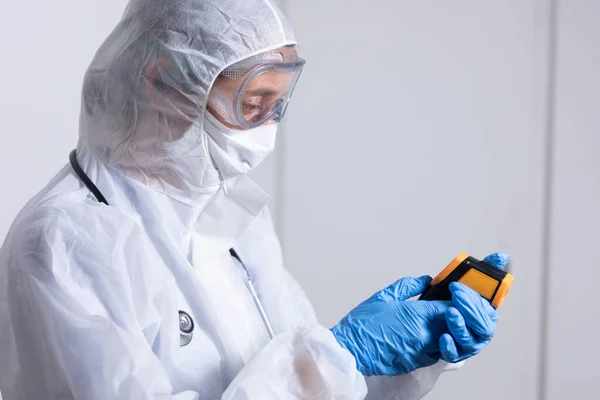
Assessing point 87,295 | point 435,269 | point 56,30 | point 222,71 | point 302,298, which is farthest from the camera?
point 435,269

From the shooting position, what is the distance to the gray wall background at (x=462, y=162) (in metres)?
2.12

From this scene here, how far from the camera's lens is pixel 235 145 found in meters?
1.10

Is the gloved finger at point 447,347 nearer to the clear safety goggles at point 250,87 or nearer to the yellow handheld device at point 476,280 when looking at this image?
the yellow handheld device at point 476,280

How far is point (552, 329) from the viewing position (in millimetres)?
2184

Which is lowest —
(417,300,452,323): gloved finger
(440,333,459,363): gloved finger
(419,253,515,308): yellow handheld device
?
(440,333,459,363): gloved finger

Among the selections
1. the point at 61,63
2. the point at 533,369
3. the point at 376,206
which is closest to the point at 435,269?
the point at 376,206

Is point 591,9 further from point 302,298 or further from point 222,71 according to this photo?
point 222,71

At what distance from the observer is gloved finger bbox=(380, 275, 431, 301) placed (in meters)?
1.16

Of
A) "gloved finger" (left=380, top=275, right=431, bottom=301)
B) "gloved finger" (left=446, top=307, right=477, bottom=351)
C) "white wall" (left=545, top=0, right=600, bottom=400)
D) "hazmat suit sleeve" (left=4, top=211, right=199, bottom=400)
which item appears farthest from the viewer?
"white wall" (left=545, top=0, right=600, bottom=400)

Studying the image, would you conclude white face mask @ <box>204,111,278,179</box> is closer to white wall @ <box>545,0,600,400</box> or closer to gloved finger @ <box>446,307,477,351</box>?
gloved finger @ <box>446,307,477,351</box>

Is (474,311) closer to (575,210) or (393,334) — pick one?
(393,334)

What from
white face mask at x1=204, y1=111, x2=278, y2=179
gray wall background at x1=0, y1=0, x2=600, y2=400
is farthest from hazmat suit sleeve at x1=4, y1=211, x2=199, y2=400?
gray wall background at x1=0, y1=0, x2=600, y2=400

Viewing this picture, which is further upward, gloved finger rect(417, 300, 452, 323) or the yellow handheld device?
the yellow handheld device

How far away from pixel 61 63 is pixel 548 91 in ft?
4.58
